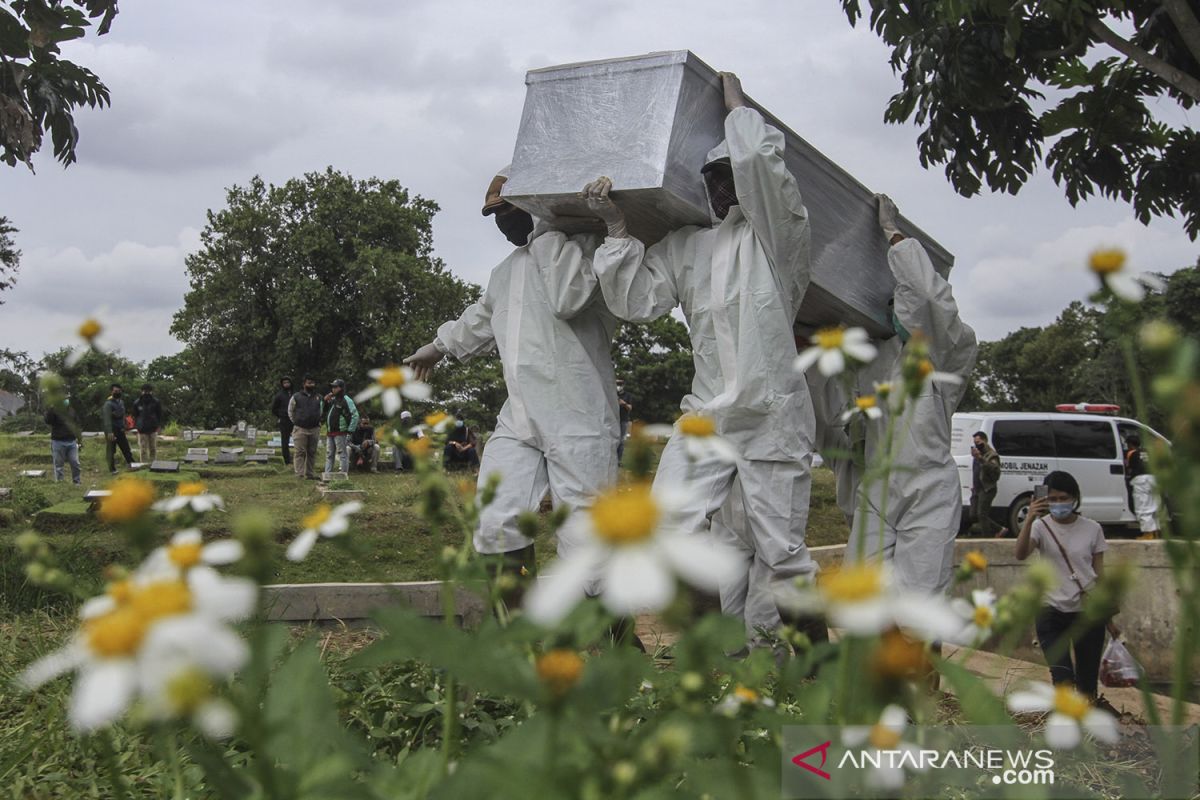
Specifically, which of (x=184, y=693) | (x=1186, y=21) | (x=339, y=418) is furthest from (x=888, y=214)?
(x=339, y=418)

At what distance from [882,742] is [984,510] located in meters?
9.80

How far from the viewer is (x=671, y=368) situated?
31.2 m

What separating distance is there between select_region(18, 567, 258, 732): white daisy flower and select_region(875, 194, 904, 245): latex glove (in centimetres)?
381

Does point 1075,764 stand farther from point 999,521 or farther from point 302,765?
point 999,521

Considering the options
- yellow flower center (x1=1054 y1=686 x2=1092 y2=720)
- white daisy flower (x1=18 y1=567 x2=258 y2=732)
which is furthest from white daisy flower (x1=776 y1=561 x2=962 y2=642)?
white daisy flower (x1=18 y1=567 x2=258 y2=732)

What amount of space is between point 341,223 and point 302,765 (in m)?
27.2

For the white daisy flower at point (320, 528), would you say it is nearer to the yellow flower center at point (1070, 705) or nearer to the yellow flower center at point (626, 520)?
the yellow flower center at point (626, 520)

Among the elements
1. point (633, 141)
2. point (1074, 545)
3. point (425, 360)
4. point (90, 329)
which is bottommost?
point (1074, 545)

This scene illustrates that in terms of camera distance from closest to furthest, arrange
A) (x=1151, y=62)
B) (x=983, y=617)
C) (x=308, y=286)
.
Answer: (x=983, y=617), (x=1151, y=62), (x=308, y=286)

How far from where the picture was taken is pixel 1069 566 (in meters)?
3.76

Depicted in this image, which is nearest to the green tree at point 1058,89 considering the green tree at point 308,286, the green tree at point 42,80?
the green tree at point 42,80

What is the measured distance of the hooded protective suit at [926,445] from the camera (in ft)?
12.1

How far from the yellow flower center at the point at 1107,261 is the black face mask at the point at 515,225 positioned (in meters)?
3.04

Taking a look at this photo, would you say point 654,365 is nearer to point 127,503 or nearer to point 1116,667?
point 1116,667
